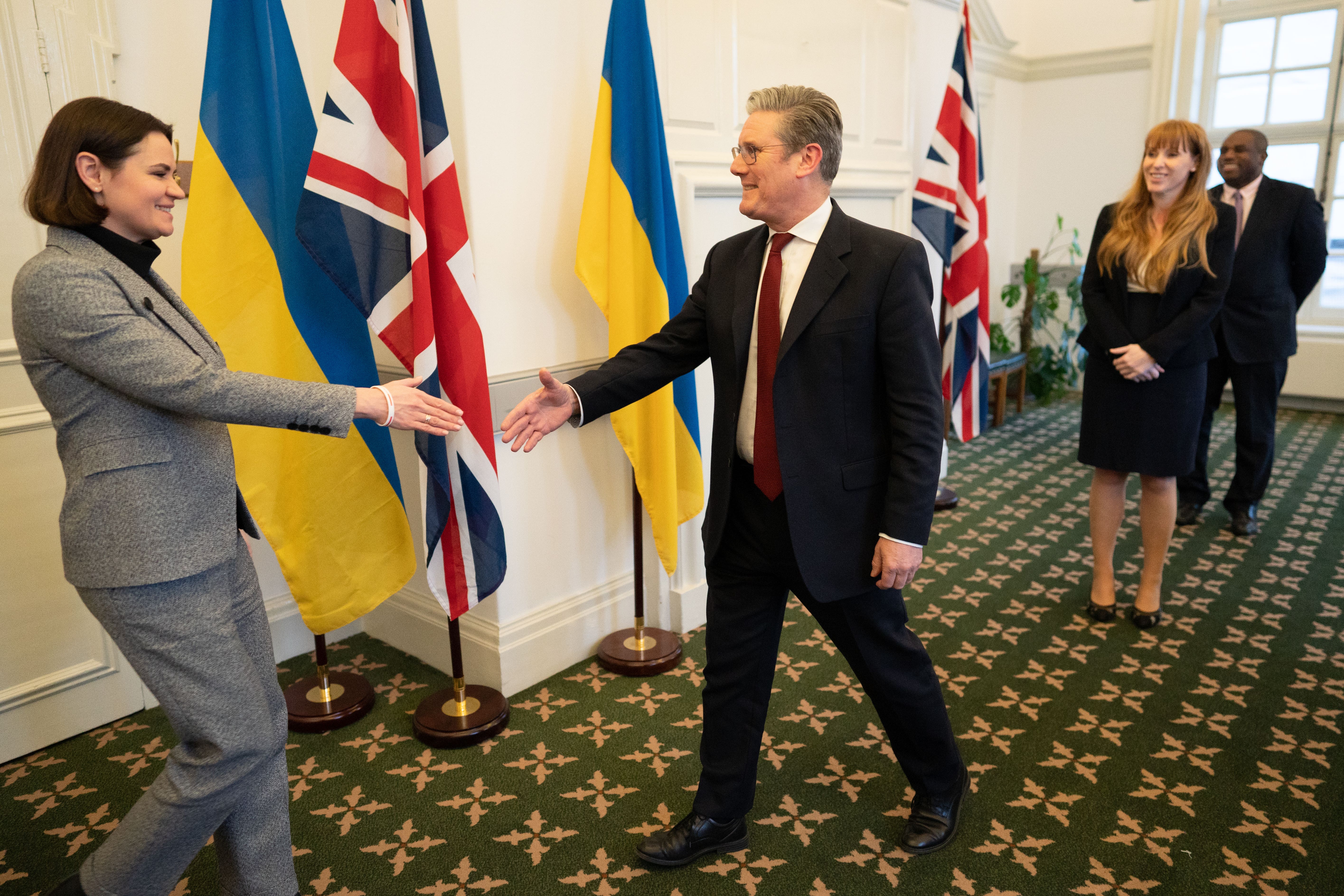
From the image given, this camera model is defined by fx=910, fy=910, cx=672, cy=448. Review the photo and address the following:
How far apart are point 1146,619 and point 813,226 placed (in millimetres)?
2299

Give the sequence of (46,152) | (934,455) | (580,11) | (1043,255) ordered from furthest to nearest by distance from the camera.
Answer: (1043,255)
(580,11)
(934,455)
(46,152)

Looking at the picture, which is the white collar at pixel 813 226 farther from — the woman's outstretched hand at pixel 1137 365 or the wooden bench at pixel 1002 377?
the wooden bench at pixel 1002 377

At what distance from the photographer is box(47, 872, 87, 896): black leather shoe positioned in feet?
5.44

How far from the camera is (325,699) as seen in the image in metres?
2.84

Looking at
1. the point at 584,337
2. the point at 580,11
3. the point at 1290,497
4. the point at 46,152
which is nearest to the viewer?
the point at 46,152

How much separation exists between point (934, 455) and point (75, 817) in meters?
2.30

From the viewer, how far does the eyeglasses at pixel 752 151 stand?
6.05ft

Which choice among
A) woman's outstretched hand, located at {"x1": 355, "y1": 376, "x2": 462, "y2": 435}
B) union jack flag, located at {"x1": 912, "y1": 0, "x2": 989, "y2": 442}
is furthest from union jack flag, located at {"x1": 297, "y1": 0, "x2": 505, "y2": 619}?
union jack flag, located at {"x1": 912, "y1": 0, "x2": 989, "y2": 442}

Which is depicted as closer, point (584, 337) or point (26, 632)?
point (26, 632)

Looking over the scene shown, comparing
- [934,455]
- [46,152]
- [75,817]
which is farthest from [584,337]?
[75,817]

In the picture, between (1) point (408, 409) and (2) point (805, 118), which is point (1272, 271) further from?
(1) point (408, 409)

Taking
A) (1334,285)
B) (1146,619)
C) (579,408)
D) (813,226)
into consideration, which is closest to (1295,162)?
(1334,285)

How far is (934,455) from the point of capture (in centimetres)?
183

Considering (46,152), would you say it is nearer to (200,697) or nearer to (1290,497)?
(200,697)
